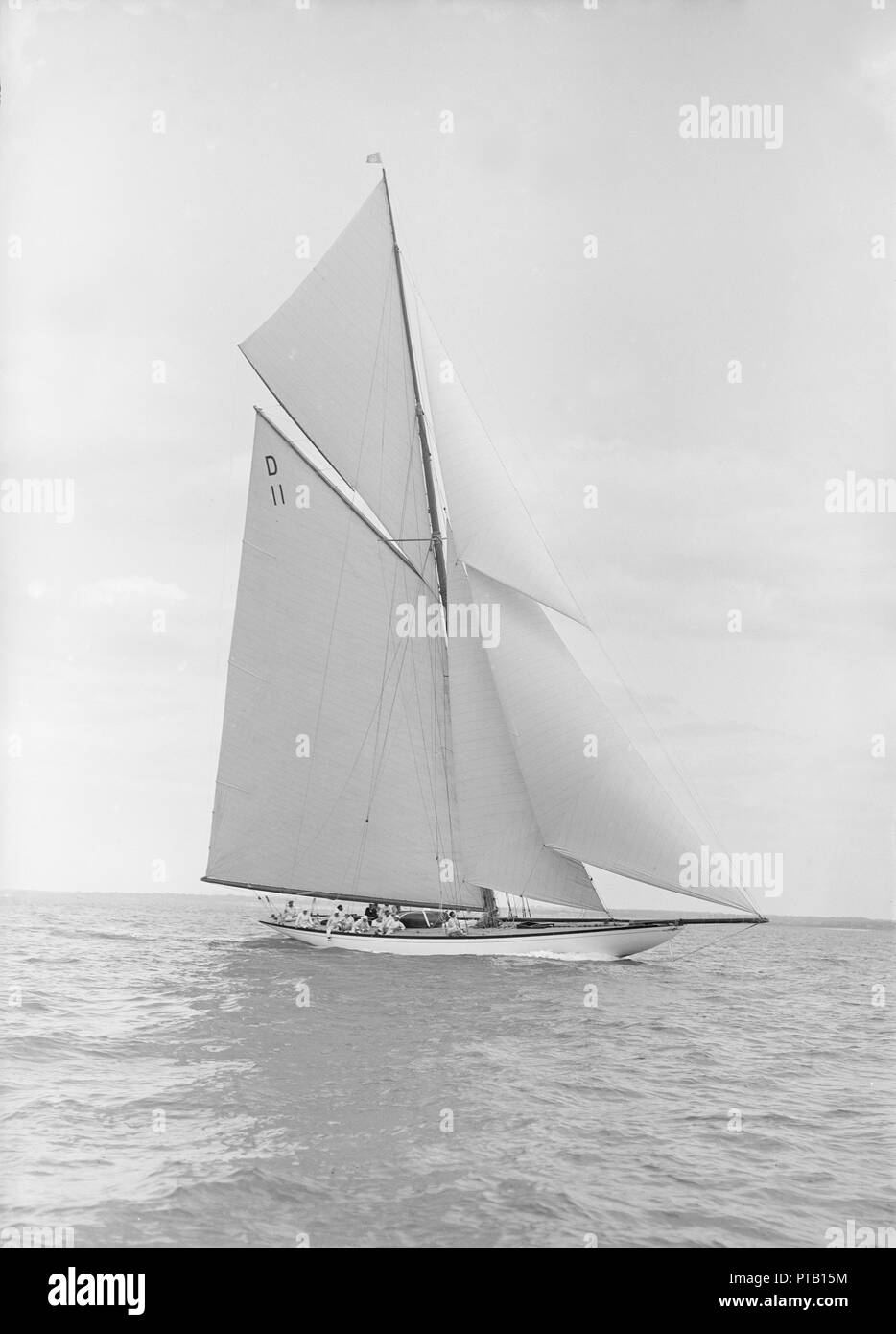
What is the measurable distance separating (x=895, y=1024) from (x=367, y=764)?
633 inches

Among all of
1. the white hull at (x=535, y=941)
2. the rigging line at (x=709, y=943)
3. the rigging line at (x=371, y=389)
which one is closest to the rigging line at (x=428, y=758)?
the white hull at (x=535, y=941)

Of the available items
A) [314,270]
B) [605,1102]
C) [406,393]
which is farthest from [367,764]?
[605,1102]

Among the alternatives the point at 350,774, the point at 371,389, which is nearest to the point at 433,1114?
the point at 350,774

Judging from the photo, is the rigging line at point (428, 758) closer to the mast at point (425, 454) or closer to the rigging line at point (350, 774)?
the rigging line at point (350, 774)

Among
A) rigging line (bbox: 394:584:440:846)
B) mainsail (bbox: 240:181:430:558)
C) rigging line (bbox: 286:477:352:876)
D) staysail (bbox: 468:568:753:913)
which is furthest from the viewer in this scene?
mainsail (bbox: 240:181:430:558)

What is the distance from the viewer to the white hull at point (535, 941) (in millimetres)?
31234

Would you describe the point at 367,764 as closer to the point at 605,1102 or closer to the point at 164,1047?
the point at 164,1047

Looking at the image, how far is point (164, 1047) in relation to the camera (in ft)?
54.9

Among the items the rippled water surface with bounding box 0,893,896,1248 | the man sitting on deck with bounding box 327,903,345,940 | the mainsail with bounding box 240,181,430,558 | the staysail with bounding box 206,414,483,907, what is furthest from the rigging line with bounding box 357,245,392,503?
the rippled water surface with bounding box 0,893,896,1248

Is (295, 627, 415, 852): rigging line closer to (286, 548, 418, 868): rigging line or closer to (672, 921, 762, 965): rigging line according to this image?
(286, 548, 418, 868): rigging line

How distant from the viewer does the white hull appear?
31234mm

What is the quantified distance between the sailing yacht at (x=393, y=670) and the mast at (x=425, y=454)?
0.23 ft

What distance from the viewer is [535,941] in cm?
3128

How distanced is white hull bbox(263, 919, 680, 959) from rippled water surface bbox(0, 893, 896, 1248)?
14.6ft
